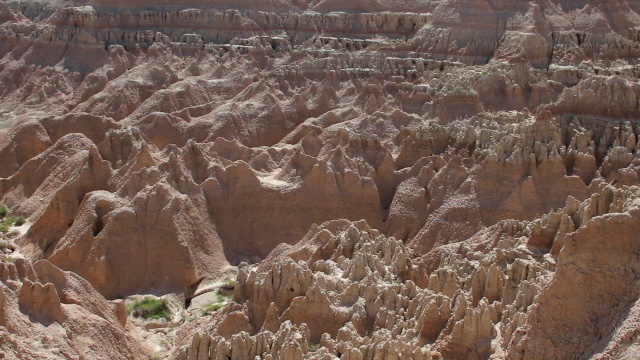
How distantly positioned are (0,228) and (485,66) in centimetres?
2581

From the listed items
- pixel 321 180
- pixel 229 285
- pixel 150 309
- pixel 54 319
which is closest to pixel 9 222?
pixel 150 309

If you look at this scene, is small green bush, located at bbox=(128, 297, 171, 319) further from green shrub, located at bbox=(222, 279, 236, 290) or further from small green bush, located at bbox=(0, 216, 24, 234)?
small green bush, located at bbox=(0, 216, 24, 234)

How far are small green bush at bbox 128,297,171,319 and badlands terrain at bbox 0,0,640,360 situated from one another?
0.07m

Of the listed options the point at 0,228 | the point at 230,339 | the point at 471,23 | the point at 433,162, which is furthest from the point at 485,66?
the point at 230,339

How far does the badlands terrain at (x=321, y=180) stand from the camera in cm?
1745

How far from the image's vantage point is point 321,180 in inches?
1258

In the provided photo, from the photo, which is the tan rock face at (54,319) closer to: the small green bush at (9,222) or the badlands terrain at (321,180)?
the badlands terrain at (321,180)

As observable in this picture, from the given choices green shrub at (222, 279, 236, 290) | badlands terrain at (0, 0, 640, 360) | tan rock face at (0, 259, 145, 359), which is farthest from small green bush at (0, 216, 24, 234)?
tan rock face at (0, 259, 145, 359)

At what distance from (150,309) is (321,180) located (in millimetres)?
8334

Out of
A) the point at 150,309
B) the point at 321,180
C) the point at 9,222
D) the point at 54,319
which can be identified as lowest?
the point at 9,222

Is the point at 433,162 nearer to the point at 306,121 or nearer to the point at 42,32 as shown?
the point at 306,121

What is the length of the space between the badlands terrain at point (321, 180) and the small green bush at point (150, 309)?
7 centimetres

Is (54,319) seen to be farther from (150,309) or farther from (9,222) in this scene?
(9,222)

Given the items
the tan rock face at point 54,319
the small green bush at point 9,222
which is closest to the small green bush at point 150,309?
the tan rock face at point 54,319
